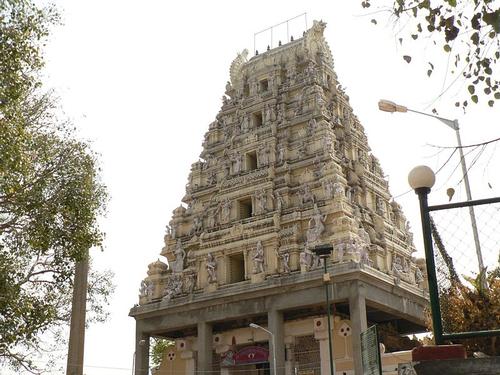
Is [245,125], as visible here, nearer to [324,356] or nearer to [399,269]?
[399,269]

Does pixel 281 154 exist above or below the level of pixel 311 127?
below

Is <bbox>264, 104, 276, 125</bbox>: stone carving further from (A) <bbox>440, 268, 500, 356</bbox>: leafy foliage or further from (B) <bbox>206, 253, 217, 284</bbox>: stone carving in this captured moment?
(A) <bbox>440, 268, 500, 356</bbox>: leafy foliage

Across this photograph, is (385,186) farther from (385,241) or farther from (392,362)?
(392,362)

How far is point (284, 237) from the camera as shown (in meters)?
34.8

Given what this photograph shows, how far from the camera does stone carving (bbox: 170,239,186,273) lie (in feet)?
126

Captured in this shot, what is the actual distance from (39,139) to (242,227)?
60.8 ft

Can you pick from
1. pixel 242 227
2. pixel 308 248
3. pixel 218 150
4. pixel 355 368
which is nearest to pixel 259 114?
pixel 218 150

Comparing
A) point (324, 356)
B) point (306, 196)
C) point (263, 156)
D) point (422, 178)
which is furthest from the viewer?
point (263, 156)

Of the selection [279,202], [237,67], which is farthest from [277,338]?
[237,67]

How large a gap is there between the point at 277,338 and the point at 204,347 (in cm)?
480

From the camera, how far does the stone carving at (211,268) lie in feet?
117

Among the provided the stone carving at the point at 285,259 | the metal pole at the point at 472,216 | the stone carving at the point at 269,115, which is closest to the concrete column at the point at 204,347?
the stone carving at the point at 285,259

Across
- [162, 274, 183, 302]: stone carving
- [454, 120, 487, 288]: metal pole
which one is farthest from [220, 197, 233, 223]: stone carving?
[454, 120, 487, 288]: metal pole

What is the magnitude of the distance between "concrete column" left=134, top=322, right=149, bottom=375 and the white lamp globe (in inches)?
1240
